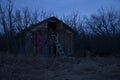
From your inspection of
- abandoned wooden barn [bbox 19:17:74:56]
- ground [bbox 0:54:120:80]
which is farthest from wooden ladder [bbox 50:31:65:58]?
ground [bbox 0:54:120:80]

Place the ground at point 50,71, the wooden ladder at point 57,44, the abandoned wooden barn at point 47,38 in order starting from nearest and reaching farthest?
the ground at point 50,71, the wooden ladder at point 57,44, the abandoned wooden barn at point 47,38

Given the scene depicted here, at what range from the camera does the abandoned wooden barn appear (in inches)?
879

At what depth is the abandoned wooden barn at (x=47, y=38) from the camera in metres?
22.3

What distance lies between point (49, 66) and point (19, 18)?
1098 inches

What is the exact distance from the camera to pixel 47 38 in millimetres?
23016

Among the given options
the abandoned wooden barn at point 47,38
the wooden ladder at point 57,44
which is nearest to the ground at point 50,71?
the wooden ladder at point 57,44

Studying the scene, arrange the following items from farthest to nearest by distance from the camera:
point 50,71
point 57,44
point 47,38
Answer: point 47,38, point 57,44, point 50,71

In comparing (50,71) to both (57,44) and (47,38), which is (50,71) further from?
Result: (47,38)

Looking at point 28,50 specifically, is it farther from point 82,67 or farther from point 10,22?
point 10,22

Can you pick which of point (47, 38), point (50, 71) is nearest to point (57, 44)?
point (47, 38)

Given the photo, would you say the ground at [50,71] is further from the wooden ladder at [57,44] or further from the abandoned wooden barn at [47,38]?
the abandoned wooden barn at [47,38]

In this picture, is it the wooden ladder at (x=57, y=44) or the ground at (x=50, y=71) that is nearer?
the ground at (x=50, y=71)

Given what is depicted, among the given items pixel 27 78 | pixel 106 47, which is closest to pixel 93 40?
pixel 106 47

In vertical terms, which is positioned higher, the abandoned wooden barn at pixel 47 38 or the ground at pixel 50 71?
the abandoned wooden barn at pixel 47 38
